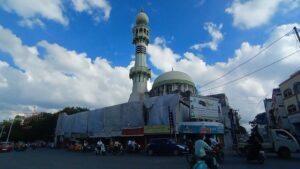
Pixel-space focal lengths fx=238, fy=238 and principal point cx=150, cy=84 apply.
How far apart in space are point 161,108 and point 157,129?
3321mm

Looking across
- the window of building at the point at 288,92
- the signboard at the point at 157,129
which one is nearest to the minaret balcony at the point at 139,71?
the signboard at the point at 157,129

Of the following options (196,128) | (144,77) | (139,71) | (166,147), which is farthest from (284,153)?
(144,77)

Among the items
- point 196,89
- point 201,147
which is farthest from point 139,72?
point 201,147

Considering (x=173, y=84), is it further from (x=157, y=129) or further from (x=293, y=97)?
(x=293, y=97)

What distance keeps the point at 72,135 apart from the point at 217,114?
89.6 ft

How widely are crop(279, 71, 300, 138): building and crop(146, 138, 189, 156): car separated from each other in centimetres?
1972

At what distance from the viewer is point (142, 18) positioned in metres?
57.8

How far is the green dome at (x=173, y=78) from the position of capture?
1934 inches

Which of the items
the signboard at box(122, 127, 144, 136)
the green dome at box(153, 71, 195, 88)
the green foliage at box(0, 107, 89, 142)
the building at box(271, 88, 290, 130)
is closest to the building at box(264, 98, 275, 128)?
the building at box(271, 88, 290, 130)

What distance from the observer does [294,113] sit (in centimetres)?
3366

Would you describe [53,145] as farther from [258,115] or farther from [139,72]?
[258,115]

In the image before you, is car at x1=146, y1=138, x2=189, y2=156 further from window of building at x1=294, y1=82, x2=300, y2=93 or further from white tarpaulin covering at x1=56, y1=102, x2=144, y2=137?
window of building at x1=294, y1=82, x2=300, y2=93

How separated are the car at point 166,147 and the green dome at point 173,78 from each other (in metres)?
28.1

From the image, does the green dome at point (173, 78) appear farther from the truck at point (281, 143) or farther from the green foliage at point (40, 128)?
Result: the truck at point (281, 143)
